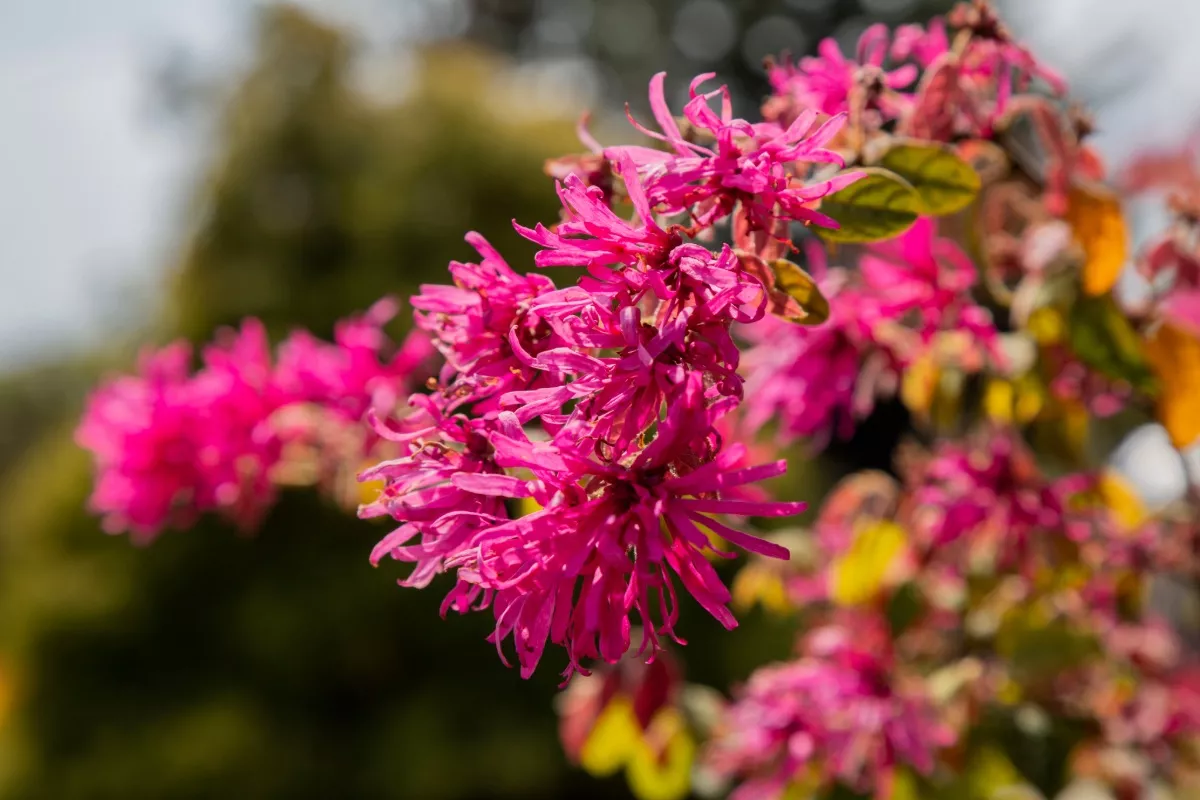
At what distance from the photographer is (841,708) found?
68 cm

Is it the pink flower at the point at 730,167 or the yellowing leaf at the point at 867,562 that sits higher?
the pink flower at the point at 730,167

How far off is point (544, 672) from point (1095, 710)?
1.73m

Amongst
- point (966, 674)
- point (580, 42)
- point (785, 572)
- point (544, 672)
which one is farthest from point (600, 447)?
point (580, 42)

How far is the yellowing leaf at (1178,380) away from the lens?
0.59m

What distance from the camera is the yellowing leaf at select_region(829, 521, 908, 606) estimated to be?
0.75 m

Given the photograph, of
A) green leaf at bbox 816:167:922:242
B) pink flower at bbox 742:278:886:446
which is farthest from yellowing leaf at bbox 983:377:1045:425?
green leaf at bbox 816:167:922:242

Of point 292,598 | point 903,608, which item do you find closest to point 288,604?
point 292,598

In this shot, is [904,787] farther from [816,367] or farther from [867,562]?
[816,367]

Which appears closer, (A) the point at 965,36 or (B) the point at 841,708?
(A) the point at 965,36

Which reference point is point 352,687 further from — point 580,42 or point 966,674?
point 580,42

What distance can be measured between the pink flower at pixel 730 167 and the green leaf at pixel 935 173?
0.29 ft

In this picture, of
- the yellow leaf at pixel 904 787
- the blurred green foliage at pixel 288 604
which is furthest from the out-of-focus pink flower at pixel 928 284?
the blurred green foliage at pixel 288 604

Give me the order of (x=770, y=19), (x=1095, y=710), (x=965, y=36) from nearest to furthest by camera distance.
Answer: (x=965, y=36) → (x=1095, y=710) → (x=770, y=19)

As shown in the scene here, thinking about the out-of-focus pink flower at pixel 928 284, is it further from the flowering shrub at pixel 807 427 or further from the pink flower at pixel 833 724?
the pink flower at pixel 833 724
